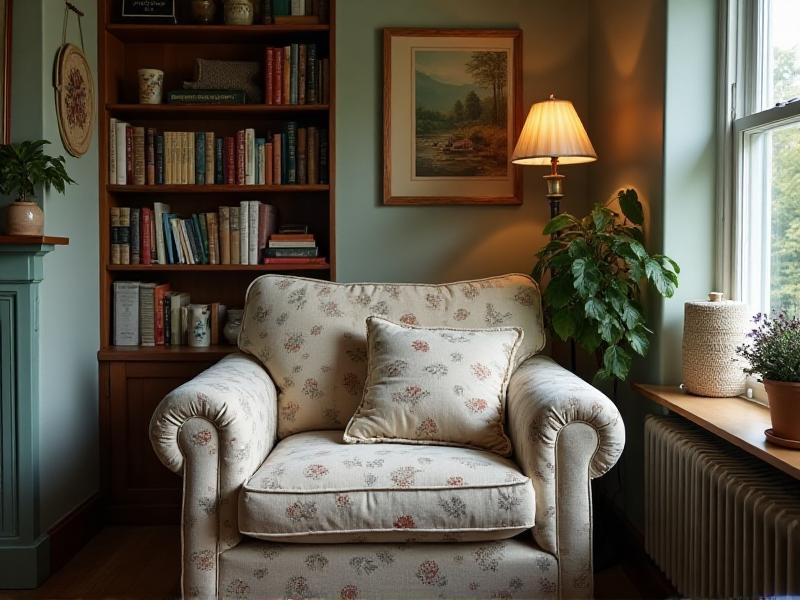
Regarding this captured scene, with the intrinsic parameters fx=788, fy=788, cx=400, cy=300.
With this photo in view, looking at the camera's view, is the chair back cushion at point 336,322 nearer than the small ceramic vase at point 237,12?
Yes

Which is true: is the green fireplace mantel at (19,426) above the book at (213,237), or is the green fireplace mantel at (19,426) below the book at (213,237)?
below

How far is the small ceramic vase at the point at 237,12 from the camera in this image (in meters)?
3.14

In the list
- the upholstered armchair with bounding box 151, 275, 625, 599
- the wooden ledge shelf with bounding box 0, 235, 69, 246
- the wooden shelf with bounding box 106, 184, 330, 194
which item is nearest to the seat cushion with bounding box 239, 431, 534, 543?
the upholstered armchair with bounding box 151, 275, 625, 599

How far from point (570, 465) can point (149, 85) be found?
2.27m

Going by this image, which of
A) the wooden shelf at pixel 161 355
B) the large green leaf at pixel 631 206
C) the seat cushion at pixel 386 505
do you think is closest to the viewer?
the seat cushion at pixel 386 505

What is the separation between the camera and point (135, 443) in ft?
10.3

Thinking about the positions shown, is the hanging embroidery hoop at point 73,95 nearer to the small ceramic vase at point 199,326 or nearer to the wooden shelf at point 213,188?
the wooden shelf at point 213,188

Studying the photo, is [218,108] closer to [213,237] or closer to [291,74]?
[291,74]

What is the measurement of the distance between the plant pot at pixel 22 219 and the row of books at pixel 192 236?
71cm

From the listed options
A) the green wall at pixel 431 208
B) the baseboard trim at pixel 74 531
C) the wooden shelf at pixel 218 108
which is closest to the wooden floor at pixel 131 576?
the baseboard trim at pixel 74 531

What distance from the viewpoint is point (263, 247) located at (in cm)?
322

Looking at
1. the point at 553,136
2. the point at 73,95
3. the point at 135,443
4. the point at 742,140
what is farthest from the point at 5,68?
the point at 742,140

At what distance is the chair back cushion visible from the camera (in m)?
Result: 2.58

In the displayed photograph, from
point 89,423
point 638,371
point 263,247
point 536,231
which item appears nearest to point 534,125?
point 536,231
